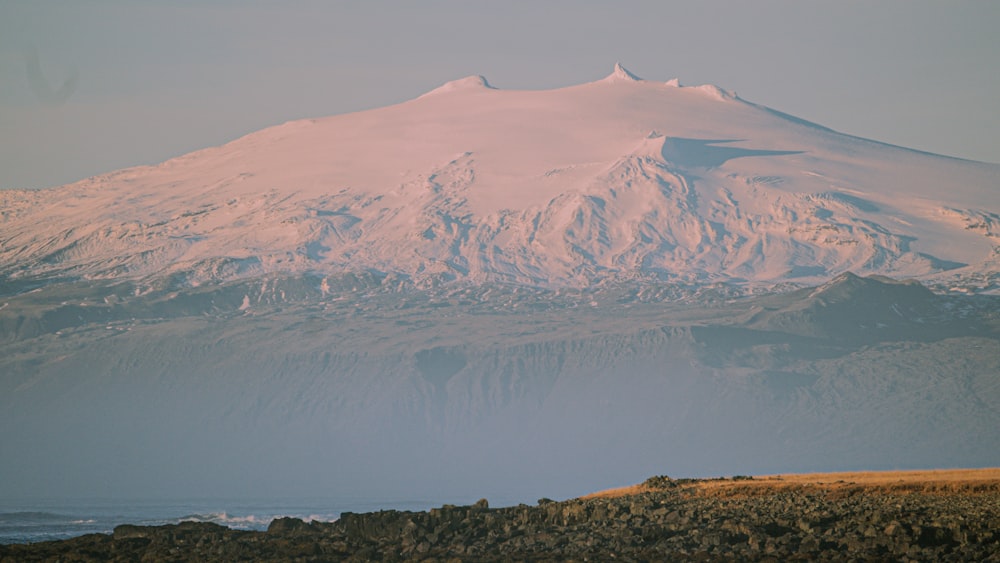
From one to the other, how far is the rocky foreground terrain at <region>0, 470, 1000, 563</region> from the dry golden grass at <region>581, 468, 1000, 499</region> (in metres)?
0.07

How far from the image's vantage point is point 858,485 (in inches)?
2051

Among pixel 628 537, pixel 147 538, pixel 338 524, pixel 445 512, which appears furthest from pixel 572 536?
pixel 147 538

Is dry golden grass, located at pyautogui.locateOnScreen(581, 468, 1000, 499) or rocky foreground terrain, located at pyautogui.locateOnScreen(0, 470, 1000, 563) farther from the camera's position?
dry golden grass, located at pyautogui.locateOnScreen(581, 468, 1000, 499)

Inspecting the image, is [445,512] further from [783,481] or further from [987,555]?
[987,555]

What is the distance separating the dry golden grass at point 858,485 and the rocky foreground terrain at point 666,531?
7 cm

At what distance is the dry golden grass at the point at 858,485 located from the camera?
165 ft

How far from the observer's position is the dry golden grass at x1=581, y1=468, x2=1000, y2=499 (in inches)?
1982

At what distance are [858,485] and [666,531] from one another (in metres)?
9.82

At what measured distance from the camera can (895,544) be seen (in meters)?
40.8

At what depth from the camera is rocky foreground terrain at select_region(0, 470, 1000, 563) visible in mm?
41750

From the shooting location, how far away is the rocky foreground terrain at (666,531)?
41.8m

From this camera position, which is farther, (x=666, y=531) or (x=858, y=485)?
(x=858, y=485)

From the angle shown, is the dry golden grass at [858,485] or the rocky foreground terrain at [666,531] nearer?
the rocky foreground terrain at [666,531]

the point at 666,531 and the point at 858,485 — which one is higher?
the point at 858,485
